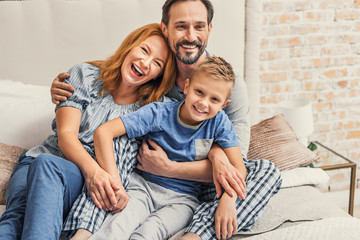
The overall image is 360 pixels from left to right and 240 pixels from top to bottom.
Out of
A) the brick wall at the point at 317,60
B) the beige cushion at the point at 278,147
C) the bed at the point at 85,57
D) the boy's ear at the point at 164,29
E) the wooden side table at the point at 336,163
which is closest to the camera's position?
the boy's ear at the point at 164,29

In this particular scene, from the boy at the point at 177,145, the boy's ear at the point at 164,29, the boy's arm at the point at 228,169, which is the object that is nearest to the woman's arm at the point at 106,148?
the boy at the point at 177,145

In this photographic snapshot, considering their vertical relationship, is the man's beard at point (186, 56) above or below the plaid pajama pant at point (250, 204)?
above

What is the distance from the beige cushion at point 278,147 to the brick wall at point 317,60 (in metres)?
0.61

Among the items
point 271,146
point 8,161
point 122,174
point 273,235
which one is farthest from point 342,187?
point 8,161

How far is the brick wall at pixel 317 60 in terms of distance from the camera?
2.34 meters

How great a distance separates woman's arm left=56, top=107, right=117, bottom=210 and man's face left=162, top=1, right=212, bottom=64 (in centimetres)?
47

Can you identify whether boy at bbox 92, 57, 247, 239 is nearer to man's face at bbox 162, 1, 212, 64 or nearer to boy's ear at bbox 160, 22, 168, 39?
man's face at bbox 162, 1, 212, 64

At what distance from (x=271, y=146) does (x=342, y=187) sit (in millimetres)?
1261

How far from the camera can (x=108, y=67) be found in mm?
1534

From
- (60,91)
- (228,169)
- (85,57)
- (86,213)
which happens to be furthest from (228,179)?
(85,57)

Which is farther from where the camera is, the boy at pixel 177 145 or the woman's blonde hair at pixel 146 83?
the woman's blonde hair at pixel 146 83

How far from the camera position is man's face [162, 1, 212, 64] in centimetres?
146

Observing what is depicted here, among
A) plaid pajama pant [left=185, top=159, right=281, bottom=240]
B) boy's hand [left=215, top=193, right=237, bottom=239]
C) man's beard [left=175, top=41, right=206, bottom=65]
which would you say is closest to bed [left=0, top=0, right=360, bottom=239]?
plaid pajama pant [left=185, top=159, right=281, bottom=240]

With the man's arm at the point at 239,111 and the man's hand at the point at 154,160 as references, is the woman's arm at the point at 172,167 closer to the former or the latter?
the man's hand at the point at 154,160
